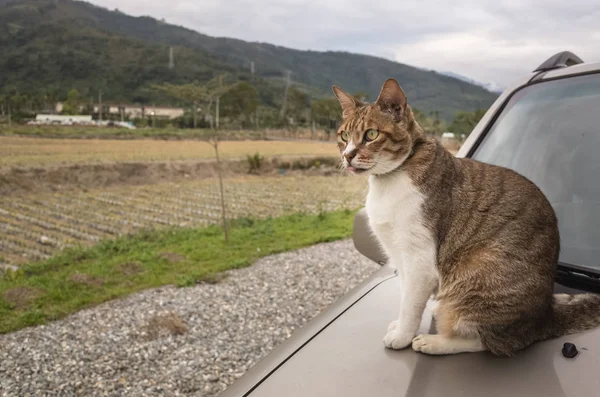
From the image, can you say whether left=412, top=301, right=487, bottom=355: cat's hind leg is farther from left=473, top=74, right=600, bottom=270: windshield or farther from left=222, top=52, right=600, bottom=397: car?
left=473, top=74, right=600, bottom=270: windshield

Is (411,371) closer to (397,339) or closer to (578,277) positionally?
(397,339)

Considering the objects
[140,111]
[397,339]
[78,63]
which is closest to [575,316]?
[397,339]

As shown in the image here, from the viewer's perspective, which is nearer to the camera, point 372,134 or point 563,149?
point 372,134

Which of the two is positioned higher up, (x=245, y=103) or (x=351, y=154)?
(x=245, y=103)

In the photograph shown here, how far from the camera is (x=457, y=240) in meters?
1.53

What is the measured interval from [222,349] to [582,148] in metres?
4.20

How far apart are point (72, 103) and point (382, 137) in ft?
51.9

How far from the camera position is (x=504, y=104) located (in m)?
2.29

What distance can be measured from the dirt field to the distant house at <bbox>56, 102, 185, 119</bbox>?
14.6 ft

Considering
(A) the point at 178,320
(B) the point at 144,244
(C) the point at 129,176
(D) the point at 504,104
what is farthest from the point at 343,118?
(C) the point at 129,176

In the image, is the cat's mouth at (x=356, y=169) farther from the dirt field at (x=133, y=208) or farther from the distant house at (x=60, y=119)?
the distant house at (x=60, y=119)

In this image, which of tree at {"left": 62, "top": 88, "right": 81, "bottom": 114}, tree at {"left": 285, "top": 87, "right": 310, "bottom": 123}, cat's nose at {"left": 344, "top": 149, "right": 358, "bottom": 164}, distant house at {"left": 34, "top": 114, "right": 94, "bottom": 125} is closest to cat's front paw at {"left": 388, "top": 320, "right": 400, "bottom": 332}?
cat's nose at {"left": 344, "top": 149, "right": 358, "bottom": 164}

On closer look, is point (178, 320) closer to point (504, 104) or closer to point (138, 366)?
point (138, 366)

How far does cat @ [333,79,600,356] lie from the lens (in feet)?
4.51
